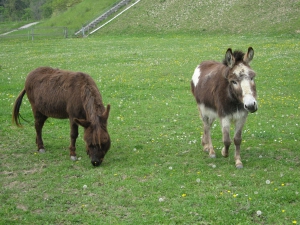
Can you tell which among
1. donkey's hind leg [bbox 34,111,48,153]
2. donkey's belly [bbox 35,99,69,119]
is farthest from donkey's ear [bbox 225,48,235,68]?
donkey's hind leg [bbox 34,111,48,153]

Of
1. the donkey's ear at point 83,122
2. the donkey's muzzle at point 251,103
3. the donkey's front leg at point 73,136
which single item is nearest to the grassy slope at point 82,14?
the donkey's front leg at point 73,136

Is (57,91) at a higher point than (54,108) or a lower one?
higher

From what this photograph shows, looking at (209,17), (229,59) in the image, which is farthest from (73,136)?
(209,17)

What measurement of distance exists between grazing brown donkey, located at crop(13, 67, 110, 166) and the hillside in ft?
99.0

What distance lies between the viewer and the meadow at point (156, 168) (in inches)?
252

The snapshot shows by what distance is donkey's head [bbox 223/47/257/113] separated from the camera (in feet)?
24.1

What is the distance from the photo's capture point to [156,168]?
8.49m

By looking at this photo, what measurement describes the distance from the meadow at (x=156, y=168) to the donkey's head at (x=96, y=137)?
359 millimetres

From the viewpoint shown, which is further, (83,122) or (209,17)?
(209,17)

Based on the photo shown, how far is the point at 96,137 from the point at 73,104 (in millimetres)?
1291

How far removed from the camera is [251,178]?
7.63 meters

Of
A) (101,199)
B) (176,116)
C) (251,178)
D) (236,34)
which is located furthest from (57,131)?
(236,34)

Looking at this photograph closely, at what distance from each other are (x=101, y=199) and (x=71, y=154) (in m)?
2.59

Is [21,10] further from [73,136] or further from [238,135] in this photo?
[238,135]
